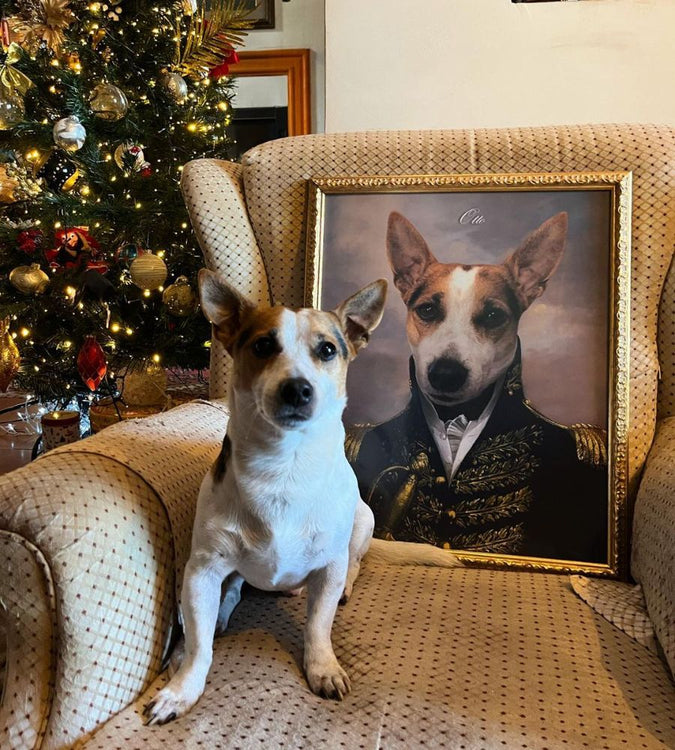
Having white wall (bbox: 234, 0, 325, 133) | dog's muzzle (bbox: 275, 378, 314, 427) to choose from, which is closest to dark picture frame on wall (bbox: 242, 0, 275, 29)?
white wall (bbox: 234, 0, 325, 133)

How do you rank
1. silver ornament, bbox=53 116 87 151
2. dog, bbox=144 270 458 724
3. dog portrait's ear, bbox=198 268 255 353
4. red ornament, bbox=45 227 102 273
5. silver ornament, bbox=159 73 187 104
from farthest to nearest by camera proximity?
silver ornament, bbox=159 73 187 104 < red ornament, bbox=45 227 102 273 < silver ornament, bbox=53 116 87 151 < dog portrait's ear, bbox=198 268 255 353 < dog, bbox=144 270 458 724

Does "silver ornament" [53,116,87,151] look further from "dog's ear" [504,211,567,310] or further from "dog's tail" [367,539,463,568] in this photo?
"dog's tail" [367,539,463,568]

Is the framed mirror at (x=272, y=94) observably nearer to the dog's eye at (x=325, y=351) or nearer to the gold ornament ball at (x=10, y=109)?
the gold ornament ball at (x=10, y=109)

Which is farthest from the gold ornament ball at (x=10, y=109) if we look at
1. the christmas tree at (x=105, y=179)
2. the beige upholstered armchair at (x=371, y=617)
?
the beige upholstered armchair at (x=371, y=617)

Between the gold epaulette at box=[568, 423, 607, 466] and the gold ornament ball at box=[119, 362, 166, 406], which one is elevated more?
the gold epaulette at box=[568, 423, 607, 466]

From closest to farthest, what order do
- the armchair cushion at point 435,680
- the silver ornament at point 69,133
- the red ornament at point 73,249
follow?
the armchair cushion at point 435,680 → the silver ornament at point 69,133 → the red ornament at point 73,249
